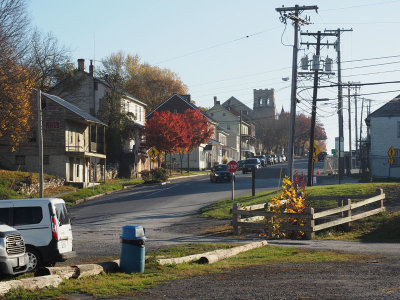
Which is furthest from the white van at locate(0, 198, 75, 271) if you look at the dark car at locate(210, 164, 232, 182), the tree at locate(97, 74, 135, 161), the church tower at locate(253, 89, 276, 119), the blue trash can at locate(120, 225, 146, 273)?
the church tower at locate(253, 89, 276, 119)

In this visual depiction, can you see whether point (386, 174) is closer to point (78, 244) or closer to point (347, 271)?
point (78, 244)

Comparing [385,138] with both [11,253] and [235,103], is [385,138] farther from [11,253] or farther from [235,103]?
[235,103]

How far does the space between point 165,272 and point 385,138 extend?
4913 cm

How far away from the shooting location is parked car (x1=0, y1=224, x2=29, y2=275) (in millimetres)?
11812

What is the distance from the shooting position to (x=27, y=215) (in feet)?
48.5

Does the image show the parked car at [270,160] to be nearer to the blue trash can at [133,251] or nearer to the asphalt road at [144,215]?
the asphalt road at [144,215]

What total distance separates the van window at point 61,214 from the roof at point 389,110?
156ft

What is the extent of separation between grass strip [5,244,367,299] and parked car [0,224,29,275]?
1472 mm

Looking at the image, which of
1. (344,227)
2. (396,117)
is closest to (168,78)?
(396,117)

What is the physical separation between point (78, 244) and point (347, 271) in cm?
1162

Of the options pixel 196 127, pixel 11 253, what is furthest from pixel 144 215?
pixel 196 127

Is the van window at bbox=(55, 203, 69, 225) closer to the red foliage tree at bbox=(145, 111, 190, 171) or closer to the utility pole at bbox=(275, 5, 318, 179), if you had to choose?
the utility pole at bbox=(275, 5, 318, 179)

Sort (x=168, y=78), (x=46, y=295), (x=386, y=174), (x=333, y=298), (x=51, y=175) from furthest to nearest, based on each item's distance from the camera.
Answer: (x=168, y=78) < (x=386, y=174) < (x=51, y=175) < (x=46, y=295) < (x=333, y=298)

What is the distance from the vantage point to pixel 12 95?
42844 mm
